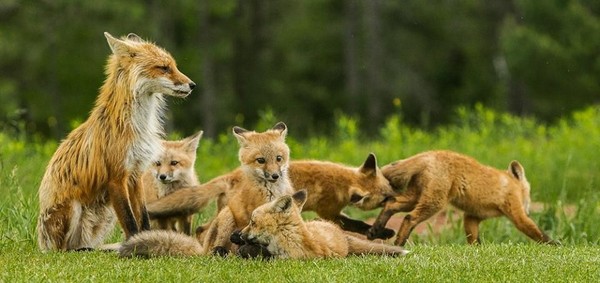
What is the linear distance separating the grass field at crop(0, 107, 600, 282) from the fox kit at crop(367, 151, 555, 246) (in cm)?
36

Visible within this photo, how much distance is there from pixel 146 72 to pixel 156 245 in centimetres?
185

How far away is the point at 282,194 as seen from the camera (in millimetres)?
11703

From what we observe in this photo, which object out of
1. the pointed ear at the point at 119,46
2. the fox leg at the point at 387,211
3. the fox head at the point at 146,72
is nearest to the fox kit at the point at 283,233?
the fox head at the point at 146,72

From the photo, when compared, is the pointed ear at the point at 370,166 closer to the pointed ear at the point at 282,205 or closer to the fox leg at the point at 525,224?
the fox leg at the point at 525,224

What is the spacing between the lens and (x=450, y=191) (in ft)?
43.3

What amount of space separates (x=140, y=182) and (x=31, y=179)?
522 cm

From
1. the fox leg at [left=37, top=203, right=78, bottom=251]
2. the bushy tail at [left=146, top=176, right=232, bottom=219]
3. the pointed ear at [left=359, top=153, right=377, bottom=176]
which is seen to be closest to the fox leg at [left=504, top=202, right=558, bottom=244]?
the pointed ear at [left=359, top=153, right=377, bottom=176]

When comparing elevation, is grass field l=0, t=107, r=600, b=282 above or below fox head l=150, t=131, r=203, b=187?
below

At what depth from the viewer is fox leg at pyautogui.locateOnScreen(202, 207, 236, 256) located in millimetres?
11289

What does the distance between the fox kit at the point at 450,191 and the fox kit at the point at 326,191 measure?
0.87 feet

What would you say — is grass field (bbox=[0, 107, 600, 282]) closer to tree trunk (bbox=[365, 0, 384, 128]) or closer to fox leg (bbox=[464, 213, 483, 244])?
fox leg (bbox=[464, 213, 483, 244])

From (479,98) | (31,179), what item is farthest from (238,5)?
(31,179)

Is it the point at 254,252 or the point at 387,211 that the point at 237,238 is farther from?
the point at 387,211

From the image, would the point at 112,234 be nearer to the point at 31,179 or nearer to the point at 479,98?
the point at 31,179
